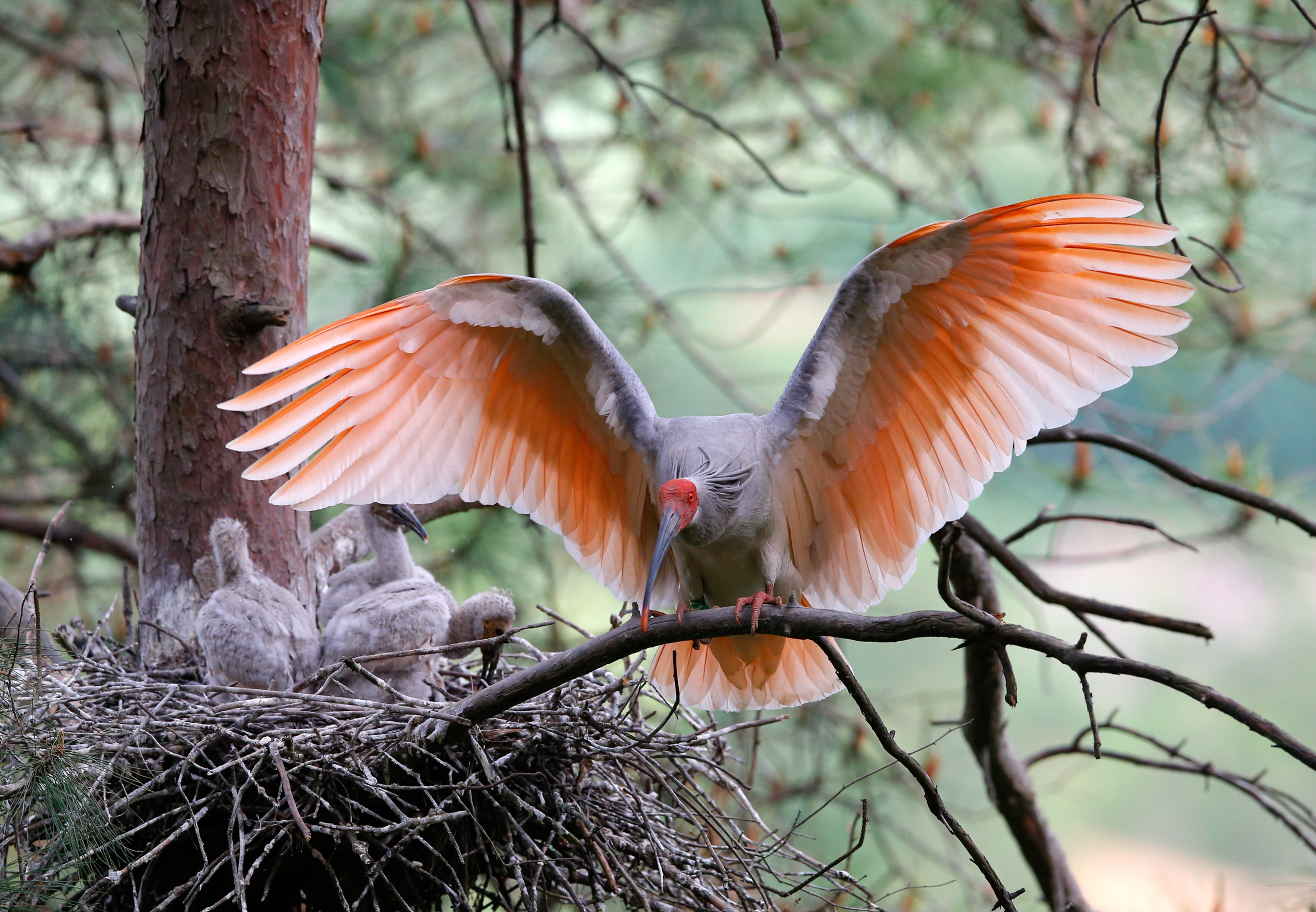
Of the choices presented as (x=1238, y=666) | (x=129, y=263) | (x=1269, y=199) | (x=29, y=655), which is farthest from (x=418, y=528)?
(x=1238, y=666)

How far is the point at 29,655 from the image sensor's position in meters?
2.20

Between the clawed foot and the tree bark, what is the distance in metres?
1.50

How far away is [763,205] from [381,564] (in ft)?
14.4

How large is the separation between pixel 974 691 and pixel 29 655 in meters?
2.60

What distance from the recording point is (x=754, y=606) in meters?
2.22

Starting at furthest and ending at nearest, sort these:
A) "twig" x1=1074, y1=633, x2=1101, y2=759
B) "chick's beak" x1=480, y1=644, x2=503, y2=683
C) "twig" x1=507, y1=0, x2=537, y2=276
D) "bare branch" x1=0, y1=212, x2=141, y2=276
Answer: "bare branch" x1=0, y1=212, x2=141, y2=276 → "twig" x1=507, y1=0, x2=537, y2=276 → "chick's beak" x1=480, y1=644, x2=503, y2=683 → "twig" x1=1074, y1=633, x2=1101, y2=759

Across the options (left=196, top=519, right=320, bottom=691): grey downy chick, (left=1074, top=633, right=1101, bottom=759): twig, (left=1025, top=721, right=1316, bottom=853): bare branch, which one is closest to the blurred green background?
(left=1025, top=721, right=1316, bottom=853): bare branch

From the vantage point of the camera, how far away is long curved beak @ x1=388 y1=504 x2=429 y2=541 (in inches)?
136

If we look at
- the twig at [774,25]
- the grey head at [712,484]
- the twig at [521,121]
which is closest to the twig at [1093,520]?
the grey head at [712,484]

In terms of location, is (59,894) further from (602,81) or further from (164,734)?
(602,81)

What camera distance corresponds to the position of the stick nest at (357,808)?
2.26 metres

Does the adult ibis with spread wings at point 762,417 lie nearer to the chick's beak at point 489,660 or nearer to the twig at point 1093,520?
the chick's beak at point 489,660

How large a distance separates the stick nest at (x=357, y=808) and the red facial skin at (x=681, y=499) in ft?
1.33

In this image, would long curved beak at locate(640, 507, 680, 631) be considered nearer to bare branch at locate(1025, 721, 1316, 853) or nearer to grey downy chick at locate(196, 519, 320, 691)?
grey downy chick at locate(196, 519, 320, 691)
